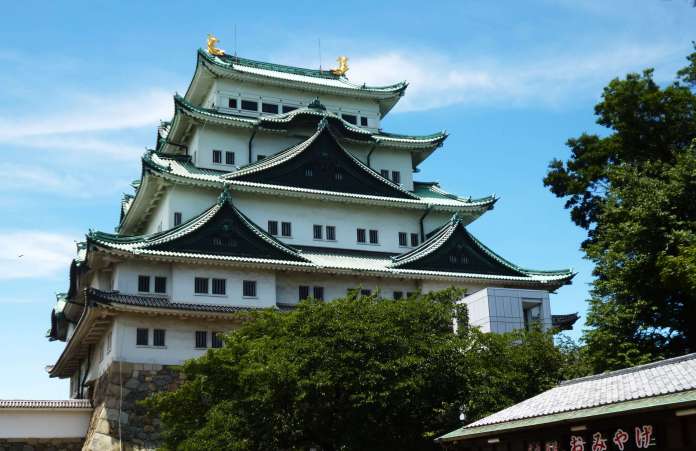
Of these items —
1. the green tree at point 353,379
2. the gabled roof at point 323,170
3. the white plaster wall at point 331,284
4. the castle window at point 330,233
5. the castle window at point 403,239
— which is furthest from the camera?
the castle window at point 403,239

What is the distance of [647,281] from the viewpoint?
94.4 ft

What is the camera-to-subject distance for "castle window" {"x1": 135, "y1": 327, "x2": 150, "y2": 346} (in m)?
35.8

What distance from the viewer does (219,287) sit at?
3838 cm

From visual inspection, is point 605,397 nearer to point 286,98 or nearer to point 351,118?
point 286,98

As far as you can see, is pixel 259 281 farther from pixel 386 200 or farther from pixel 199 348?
pixel 386 200

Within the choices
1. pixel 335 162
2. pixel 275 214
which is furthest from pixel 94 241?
pixel 335 162

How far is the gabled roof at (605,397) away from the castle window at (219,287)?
19.4 meters

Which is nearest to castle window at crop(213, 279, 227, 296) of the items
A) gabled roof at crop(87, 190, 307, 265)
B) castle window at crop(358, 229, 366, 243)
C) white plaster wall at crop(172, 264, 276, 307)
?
white plaster wall at crop(172, 264, 276, 307)

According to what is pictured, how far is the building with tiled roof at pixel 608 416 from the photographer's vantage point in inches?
586

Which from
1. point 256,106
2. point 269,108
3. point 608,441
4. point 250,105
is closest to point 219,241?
point 250,105

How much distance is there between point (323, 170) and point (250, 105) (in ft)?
25.9

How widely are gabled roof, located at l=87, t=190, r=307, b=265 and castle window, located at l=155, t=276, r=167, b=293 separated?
168 cm

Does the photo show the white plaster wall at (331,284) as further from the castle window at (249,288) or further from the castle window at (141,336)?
the castle window at (141,336)

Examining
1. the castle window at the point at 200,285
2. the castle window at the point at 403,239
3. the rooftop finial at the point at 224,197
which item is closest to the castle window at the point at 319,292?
the castle window at the point at 200,285
